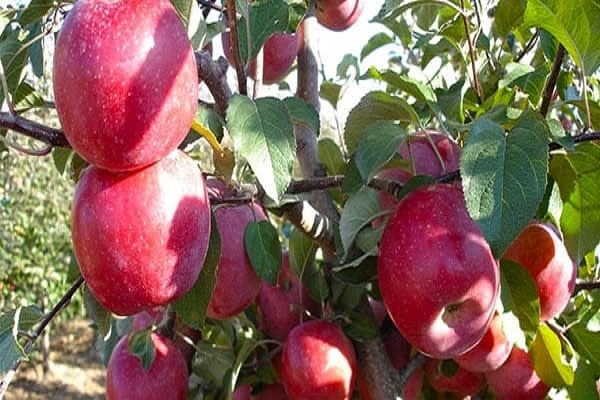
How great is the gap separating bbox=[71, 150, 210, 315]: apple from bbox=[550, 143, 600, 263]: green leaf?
0.38m

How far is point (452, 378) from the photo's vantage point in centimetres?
98

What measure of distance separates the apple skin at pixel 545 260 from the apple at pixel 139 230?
0.40 metres

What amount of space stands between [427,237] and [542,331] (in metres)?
0.29

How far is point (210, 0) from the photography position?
3.35ft

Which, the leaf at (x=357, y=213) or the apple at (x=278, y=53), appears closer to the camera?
the leaf at (x=357, y=213)

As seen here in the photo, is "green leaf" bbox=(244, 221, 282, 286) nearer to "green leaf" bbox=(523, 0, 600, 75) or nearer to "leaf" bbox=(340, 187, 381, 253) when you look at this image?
"leaf" bbox=(340, 187, 381, 253)

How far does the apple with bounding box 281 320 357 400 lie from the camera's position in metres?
0.94

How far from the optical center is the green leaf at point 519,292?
79 cm

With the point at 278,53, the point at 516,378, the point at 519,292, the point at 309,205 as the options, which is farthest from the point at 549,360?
the point at 278,53

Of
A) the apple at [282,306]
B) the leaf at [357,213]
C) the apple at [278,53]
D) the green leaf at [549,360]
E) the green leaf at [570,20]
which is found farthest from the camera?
the apple at [278,53]

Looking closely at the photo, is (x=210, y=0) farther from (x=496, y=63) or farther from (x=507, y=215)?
(x=507, y=215)

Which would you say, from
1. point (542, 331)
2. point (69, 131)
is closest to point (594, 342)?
point (542, 331)

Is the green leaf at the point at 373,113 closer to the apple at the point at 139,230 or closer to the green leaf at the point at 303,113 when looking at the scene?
the green leaf at the point at 303,113

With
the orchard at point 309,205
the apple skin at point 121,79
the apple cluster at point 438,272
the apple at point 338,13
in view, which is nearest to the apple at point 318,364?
the orchard at point 309,205
